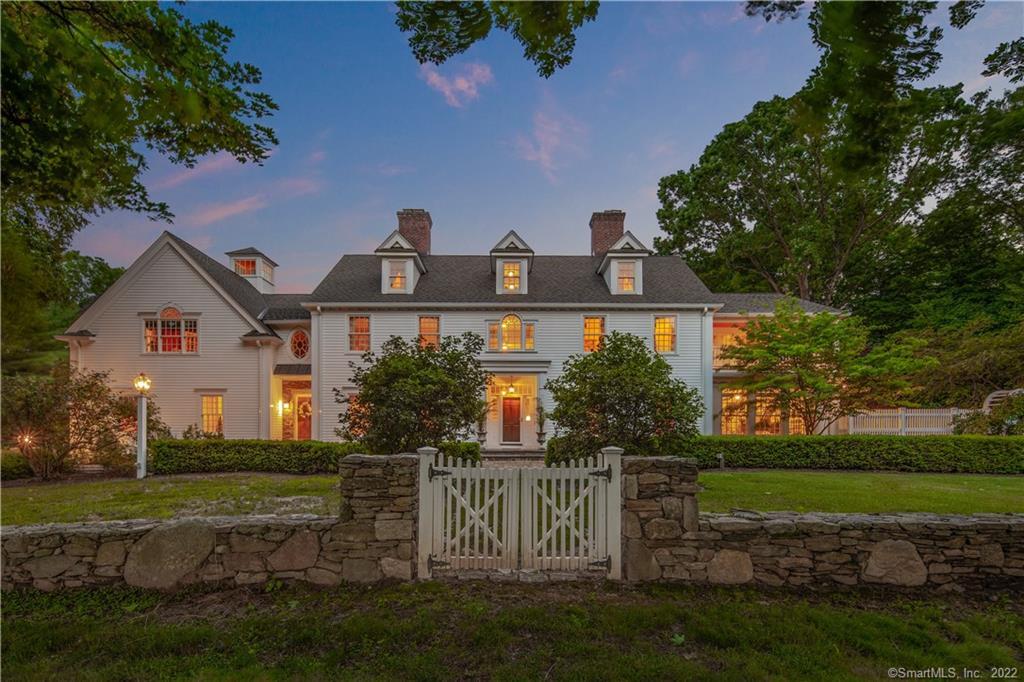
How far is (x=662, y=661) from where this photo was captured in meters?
3.15

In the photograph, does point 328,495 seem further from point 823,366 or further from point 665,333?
point 823,366

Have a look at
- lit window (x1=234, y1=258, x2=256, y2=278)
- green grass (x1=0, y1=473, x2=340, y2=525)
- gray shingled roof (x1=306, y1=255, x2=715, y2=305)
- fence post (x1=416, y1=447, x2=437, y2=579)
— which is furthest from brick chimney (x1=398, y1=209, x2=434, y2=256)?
fence post (x1=416, y1=447, x2=437, y2=579)

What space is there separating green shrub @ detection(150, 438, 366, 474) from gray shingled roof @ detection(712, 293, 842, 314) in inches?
609

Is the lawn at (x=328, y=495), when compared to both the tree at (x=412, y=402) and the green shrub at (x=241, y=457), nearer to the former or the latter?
the green shrub at (x=241, y=457)

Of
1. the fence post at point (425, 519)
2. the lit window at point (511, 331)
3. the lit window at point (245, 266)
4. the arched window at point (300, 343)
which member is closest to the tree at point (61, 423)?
the arched window at point (300, 343)

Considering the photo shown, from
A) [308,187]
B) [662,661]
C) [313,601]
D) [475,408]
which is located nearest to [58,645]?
[313,601]

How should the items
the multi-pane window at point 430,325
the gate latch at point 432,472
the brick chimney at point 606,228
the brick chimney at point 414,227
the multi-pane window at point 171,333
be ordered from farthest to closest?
the brick chimney at point 606,228
the brick chimney at point 414,227
the multi-pane window at point 430,325
the multi-pane window at point 171,333
the gate latch at point 432,472

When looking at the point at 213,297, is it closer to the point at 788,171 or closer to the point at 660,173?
the point at 660,173

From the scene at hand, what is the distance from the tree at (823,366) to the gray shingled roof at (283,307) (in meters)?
17.7

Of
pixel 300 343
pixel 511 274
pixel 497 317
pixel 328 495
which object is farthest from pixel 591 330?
pixel 300 343

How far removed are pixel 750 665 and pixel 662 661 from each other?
63cm

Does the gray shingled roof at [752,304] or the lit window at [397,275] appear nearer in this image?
the lit window at [397,275]

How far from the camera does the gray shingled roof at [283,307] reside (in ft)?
57.4

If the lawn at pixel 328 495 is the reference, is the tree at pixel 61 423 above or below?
above
